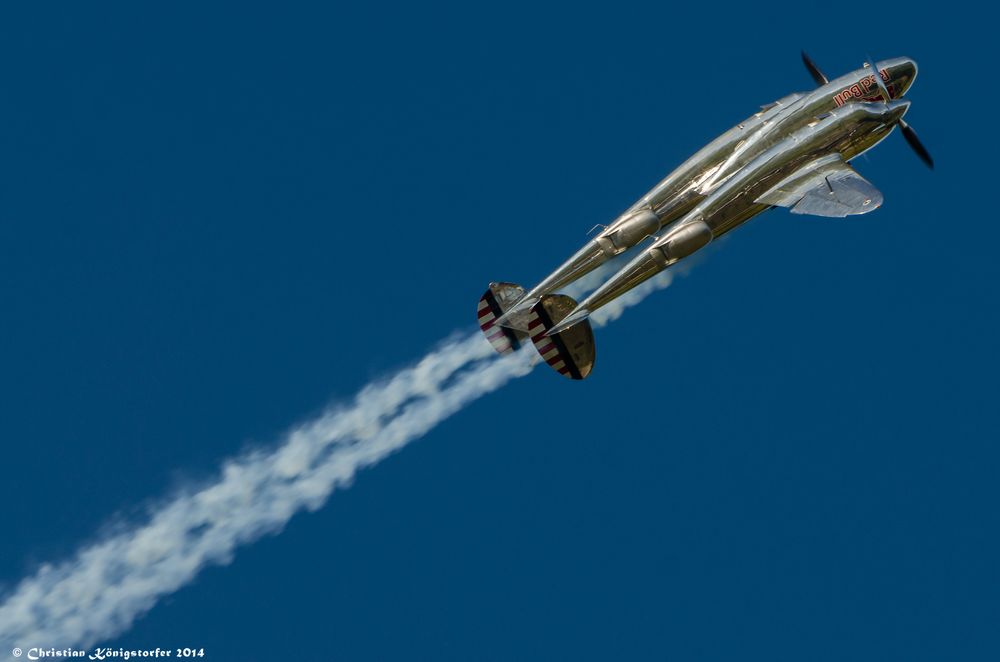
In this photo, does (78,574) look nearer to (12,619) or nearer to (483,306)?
(12,619)

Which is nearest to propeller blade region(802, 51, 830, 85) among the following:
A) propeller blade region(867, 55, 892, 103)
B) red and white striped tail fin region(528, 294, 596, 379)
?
propeller blade region(867, 55, 892, 103)

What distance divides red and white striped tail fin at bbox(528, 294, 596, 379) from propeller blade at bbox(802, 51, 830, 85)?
11.0 meters

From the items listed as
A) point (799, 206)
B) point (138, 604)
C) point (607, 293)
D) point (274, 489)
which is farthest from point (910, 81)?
point (138, 604)

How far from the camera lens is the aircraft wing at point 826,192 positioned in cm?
4247

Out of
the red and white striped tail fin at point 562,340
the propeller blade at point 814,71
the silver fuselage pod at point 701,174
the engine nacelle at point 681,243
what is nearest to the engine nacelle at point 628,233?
the silver fuselage pod at point 701,174

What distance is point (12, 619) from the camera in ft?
138

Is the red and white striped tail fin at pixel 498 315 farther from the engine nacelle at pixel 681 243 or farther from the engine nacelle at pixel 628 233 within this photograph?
the engine nacelle at pixel 681 243

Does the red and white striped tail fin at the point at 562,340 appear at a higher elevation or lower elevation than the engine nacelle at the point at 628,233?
lower

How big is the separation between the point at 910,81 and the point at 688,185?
804cm

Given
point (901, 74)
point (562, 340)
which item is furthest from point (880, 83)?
point (562, 340)

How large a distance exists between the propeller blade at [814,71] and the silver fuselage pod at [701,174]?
1.64 metres

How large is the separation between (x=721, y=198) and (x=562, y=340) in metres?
5.78

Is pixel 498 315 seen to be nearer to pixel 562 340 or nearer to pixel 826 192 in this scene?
pixel 562 340

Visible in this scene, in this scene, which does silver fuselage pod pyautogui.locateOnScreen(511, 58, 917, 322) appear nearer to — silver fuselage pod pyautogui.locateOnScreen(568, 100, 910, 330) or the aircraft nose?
Result: silver fuselage pod pyautogui.locateOnScreen(568, 100, 910, 330)
